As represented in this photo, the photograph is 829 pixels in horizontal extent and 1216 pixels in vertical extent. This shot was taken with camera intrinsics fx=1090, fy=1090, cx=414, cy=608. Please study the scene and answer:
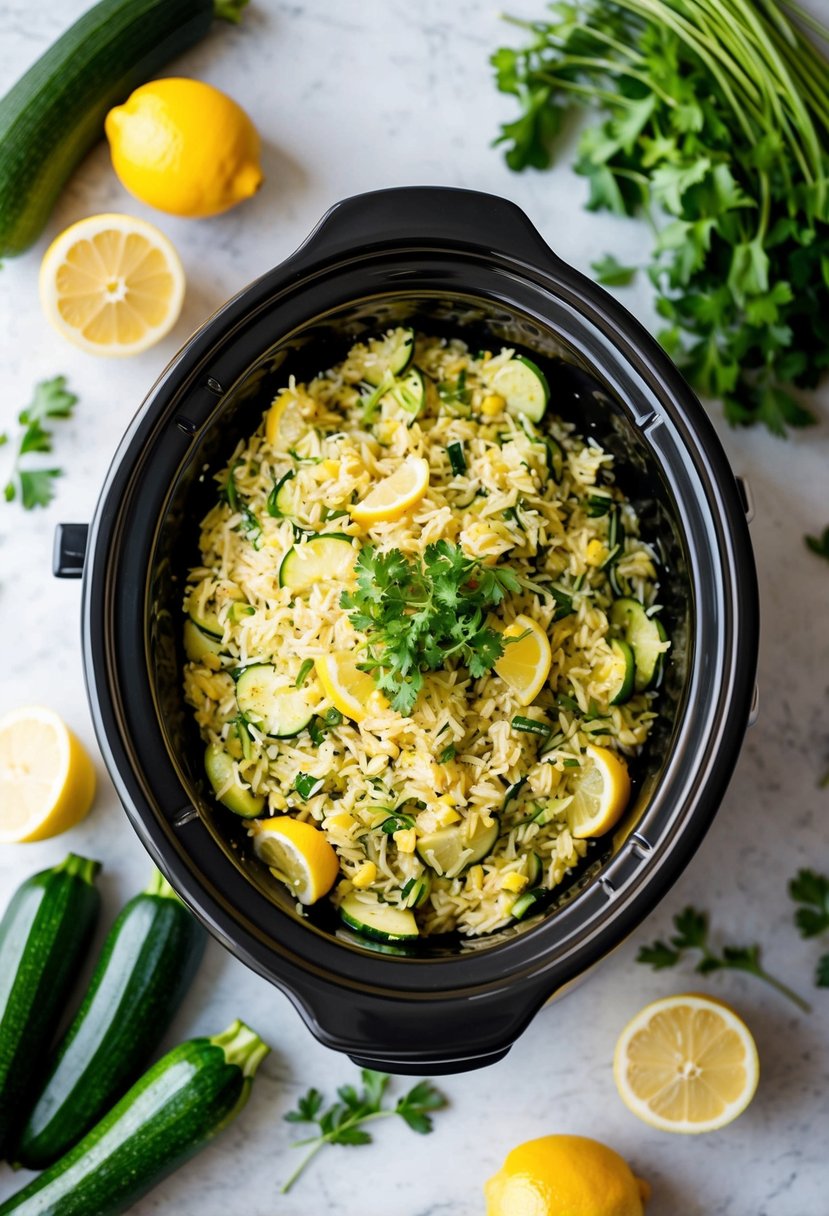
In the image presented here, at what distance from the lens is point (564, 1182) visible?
98.3 inches

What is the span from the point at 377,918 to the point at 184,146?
1.83m

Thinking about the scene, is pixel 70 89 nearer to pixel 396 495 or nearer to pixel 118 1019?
pixel 396 495

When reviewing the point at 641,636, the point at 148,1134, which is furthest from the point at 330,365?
the point at 148,1134

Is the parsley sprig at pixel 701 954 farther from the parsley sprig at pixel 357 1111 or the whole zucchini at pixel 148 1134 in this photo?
the whole zucchini at pixel 148 1134

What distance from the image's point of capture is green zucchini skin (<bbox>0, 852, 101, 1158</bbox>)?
8.68ft

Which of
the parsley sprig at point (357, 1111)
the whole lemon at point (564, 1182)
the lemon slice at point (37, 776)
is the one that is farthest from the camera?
the parsley sprig at point (357, 1111)

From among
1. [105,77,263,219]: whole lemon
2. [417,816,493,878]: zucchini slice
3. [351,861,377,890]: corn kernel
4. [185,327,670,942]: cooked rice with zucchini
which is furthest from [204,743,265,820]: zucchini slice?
[105,77,263,219]: whole lemon

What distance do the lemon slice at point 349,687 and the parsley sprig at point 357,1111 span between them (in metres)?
1.11

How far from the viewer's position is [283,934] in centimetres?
210

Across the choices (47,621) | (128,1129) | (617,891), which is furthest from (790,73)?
(128,1129)

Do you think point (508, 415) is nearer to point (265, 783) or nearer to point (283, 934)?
point (265, 783)

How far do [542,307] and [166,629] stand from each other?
3.37 feet

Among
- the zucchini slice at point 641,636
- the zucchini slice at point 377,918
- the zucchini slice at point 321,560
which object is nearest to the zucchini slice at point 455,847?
the zucchini slice at point 377,918

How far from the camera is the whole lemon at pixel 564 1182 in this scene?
2.48m
